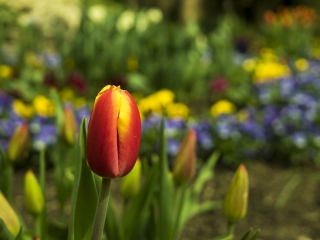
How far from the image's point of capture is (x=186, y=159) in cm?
119

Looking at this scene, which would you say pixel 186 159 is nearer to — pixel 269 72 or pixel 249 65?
pixel 269 72

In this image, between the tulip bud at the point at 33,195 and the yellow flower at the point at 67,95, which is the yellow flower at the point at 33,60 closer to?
the yellow flower at the point at 67,95

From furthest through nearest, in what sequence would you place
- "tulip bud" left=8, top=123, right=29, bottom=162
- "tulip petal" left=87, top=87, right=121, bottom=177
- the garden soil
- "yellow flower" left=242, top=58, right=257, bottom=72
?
"yellow flower" left=242, top=58, right=257, bottom=72 < the garden soil < "tulip bud" left=8, top=123, right=29, bottom=162 < "tulip petal" left=87, top=87, right=121, bottom=177

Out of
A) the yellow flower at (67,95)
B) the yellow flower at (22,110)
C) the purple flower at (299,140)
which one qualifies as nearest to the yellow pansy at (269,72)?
the purple flower at (299,140)

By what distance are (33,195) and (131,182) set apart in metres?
0.22

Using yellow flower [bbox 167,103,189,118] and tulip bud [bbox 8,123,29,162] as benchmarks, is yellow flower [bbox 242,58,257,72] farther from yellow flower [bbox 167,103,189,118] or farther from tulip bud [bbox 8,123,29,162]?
tulip bud [bbox 8,123,29,162]

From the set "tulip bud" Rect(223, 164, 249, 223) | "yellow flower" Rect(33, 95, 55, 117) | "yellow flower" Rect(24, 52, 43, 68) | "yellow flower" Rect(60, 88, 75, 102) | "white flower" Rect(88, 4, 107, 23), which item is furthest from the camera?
"white flower" Rect(88, 4, 107, 23)

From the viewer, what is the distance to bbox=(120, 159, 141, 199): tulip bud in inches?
46.6

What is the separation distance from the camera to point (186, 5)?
923 cm

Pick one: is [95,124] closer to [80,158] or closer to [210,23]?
[80,158]

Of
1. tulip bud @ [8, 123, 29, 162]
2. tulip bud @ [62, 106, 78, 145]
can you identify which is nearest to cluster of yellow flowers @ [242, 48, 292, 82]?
tulip bud @ [62, 106, 78, 145]

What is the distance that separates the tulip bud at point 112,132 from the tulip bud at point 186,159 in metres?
0.43

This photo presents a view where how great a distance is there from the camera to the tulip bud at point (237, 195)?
1041mm

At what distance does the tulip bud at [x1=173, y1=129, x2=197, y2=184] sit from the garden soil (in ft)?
3.67
